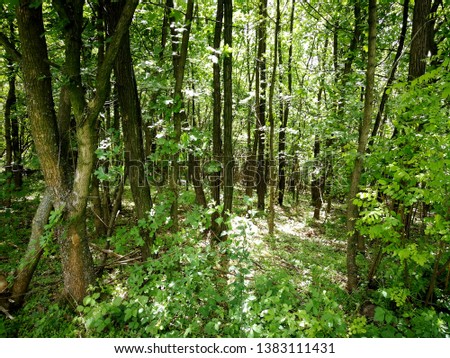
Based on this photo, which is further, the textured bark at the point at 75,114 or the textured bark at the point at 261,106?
the textured bark at the point at 261,106

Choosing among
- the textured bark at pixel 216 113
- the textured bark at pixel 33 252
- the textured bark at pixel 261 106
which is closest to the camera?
the textured bark at pixel 33 252

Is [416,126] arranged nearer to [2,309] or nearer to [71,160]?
[71,160]

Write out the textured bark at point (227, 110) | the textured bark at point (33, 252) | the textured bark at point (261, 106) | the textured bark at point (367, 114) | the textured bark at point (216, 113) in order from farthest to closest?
the textured bark at point (261, 106) < the textured bark at point (216, 113) < the textured bark at point (227, 110) < the textured bark at point (367, 114) < the textured bark at point (33, 252)

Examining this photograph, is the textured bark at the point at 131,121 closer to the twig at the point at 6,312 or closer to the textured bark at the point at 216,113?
the textured bark at the point at 216,113

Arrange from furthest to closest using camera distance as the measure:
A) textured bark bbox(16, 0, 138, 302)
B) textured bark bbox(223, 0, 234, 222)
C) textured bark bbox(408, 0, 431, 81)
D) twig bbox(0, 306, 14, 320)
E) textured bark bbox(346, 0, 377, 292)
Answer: textured bark bbox(223, 0, 234, 222) → textured bark bbox(408, 0, 431, 81) → textured bark bbox(346, 0, 377, 292) → twig bbox(0, 306, 14, 320) → textured bark bbox(16, 0, 138, 302)

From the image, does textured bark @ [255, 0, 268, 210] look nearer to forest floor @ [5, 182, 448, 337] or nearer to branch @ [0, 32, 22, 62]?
forest floor @ [5, 182, 448, 337]

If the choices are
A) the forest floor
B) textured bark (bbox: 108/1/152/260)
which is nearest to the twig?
the forest floor

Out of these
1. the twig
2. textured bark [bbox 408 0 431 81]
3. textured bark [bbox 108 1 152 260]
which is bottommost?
the twig

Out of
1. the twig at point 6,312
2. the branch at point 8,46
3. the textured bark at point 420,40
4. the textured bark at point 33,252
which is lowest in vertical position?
the twig at point 6,312

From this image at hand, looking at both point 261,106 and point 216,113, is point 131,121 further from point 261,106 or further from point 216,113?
point 261,106

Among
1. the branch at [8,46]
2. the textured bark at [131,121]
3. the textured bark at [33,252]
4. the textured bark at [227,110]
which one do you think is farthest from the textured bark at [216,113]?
the branch at [8,46]

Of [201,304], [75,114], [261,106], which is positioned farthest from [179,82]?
[261,106]

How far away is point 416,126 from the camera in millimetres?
3768

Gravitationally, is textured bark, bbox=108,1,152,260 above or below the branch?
below
